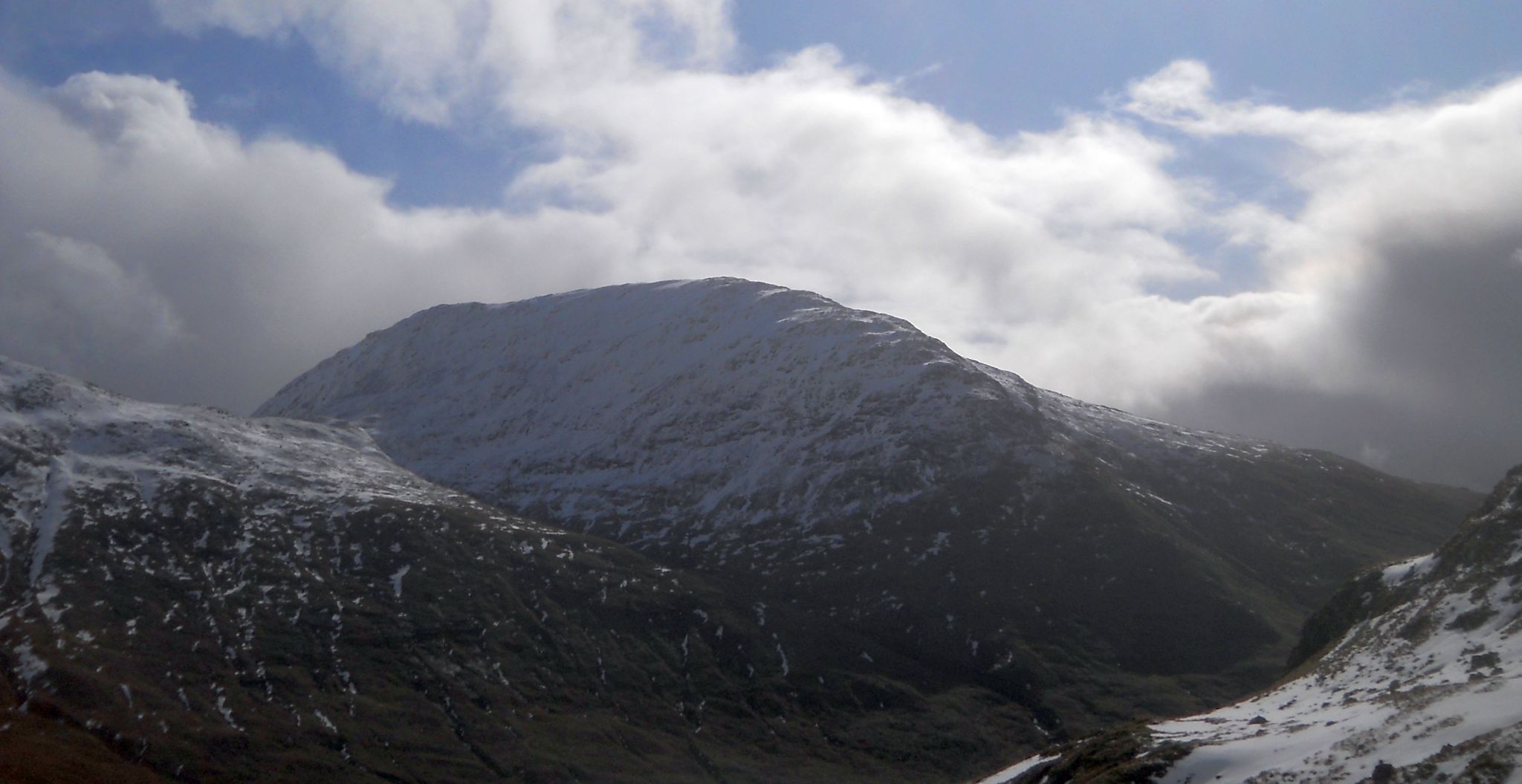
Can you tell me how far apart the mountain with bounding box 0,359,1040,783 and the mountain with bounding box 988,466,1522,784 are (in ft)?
251

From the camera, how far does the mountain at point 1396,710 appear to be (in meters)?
31.4

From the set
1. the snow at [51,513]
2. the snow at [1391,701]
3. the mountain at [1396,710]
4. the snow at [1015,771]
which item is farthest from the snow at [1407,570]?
the snow at [51,513]

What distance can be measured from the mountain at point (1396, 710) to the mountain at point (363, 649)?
3016 inches

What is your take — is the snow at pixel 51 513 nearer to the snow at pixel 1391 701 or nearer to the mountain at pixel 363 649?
the mountain at pixel 363 649

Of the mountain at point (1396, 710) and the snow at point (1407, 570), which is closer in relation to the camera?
the mountain at point (1396, 710)

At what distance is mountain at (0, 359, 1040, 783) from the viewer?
373 feet

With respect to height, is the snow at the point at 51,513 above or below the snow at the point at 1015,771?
above

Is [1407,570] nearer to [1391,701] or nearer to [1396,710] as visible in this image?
[1391,701]

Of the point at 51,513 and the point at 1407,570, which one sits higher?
the point at 51,513

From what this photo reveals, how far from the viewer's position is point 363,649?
449ft

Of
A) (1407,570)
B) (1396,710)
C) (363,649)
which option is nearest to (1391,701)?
(1396,710)

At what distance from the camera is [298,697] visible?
123m

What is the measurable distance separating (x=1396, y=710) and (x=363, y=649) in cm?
12540

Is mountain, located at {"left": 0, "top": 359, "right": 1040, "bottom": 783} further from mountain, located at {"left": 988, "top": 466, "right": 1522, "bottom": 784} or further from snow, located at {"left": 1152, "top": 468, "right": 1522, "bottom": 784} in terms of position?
snow, located at {"left": 1152, "top": 468, "right": 1522, "bottom": 784}
